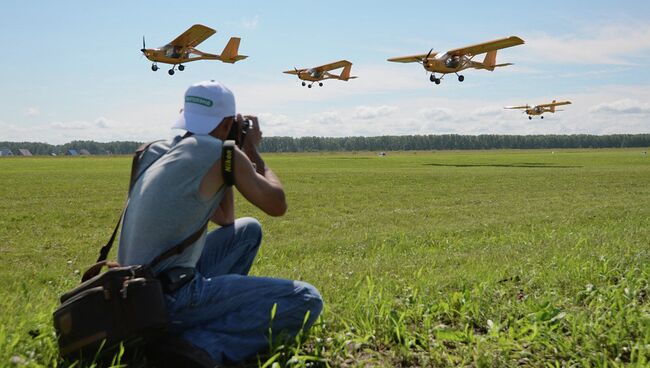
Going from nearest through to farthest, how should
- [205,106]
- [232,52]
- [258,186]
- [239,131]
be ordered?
[258,186] < [205,106] < [239,131] < [232,52]

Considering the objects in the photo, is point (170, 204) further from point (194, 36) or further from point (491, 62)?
point (491, 62)

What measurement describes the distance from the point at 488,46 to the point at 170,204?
47.9 m

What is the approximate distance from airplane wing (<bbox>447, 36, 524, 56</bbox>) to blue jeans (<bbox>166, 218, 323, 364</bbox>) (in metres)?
45.3

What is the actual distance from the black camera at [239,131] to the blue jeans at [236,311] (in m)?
0.84

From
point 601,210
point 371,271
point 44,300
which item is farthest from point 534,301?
point 601,210

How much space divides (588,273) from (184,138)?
162 inches

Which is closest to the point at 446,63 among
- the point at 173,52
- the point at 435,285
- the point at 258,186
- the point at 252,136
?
the point at 173,52

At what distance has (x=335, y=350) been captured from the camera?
3.78 metres

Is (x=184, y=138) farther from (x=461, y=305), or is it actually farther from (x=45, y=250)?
(x=45, y=250)

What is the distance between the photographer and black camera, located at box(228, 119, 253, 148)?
3.66 metres

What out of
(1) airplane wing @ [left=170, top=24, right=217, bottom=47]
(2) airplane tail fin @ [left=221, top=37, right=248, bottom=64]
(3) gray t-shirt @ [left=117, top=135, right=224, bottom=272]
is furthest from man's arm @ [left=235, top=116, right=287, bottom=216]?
(2) airplane tail fin @ [left=221, top=37, right=248, bottom=64]

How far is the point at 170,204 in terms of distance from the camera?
10.6 feet

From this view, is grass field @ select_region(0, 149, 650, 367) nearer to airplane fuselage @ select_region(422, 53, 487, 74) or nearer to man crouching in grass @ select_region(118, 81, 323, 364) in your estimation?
man crouching in grass @ select_region(118, 81, 323, 364)

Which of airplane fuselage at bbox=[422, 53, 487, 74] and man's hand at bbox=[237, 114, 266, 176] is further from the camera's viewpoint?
airplane fuselage at bbox=[422, 53, 487, 74]
